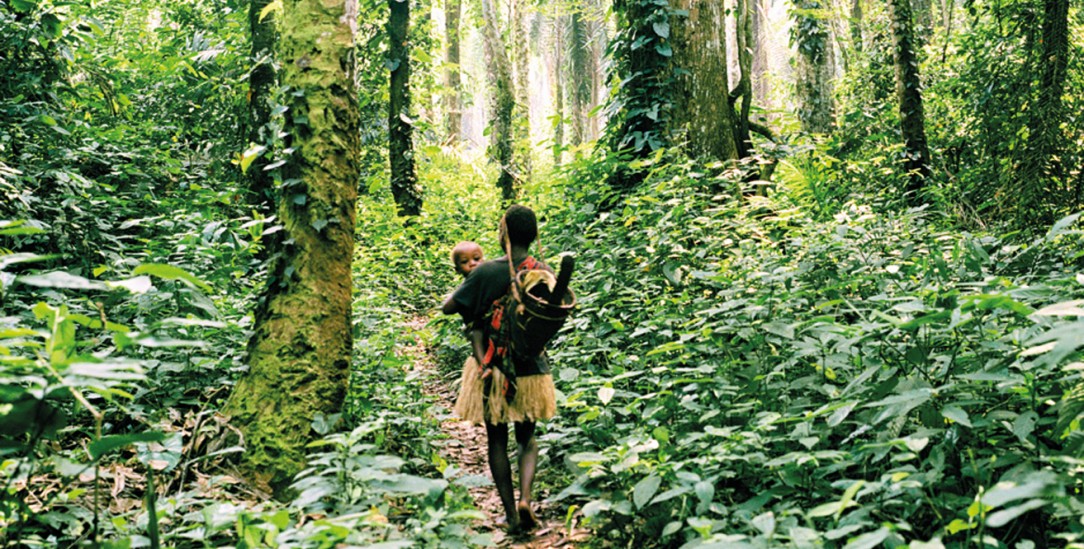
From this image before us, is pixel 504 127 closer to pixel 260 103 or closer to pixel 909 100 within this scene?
pixel 260 103

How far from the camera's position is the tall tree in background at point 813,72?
1064 centimetres

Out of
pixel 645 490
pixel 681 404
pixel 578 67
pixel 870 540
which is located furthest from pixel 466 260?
pixel 578 67

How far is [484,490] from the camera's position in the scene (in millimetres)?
4656

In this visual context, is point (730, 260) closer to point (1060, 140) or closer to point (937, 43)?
point (1060, 140)

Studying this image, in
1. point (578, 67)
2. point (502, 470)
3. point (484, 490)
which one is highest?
point (578, 67)

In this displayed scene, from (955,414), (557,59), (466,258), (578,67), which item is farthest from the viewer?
(557,59)

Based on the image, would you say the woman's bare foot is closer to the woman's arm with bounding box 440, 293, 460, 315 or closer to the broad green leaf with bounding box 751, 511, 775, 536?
the woman's arm with bounding box 440, 293, 460, 315

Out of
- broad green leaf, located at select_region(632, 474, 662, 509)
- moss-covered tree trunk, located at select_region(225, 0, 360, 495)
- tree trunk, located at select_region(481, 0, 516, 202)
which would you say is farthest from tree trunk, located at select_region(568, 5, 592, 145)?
broad green leaf, located at select_region(632, 474, 662, 509)

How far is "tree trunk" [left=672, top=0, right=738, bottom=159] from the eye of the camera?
24.1 ft

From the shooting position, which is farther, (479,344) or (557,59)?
(557,59)

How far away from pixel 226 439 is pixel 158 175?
6218 mm

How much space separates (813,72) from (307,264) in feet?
30.6

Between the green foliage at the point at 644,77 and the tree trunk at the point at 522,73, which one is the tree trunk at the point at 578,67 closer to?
the tree trunk at the point at 522,73

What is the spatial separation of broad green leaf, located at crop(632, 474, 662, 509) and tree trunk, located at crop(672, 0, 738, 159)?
16.4 ft
